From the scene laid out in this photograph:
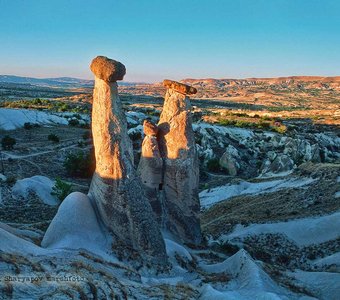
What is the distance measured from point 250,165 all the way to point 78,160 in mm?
16865

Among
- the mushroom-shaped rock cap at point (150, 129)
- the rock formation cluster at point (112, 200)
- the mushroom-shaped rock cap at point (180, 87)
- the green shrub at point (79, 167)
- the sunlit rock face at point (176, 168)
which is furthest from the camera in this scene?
the green shrub at point (79, 167)

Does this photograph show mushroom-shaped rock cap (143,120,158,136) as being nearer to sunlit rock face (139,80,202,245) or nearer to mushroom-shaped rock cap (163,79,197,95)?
sunlit rock face (139,80,202,245)

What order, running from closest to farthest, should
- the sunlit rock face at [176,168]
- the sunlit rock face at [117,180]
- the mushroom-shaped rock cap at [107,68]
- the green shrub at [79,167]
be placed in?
the sunlit rock face at [117,180] → the mushroom-shaped rock cap at [107,68] → the sunlit rock face at [176,168] → the green shrub at [79,167]

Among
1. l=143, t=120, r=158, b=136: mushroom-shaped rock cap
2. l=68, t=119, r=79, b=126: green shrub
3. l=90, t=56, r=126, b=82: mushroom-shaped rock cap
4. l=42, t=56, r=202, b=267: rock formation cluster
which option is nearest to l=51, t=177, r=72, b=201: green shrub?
l=143, t=120, r=158, b=136: mushroom-shaped rock cap

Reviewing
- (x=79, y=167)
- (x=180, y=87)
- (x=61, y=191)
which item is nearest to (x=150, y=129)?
(x=180, y=87)

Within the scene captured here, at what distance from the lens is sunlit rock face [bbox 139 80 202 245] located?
12.7m

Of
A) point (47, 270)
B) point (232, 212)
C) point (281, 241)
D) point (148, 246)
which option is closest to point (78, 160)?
point (232, 212)

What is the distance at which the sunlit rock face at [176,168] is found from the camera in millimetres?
12672

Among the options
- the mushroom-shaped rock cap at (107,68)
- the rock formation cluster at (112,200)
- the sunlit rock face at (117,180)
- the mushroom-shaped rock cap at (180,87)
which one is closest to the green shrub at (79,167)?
the mushroom-shaped rock cap at (180,87)

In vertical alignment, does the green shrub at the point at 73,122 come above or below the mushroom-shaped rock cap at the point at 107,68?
below

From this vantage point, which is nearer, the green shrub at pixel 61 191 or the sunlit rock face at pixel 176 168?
the sunlit rock face at pixel 176 168

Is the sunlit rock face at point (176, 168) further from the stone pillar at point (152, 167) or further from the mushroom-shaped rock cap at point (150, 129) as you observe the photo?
the mushroom-shaped rock cap at point (150, 129)

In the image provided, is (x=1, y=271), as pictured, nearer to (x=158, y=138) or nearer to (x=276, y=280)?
(x=276, y=280)

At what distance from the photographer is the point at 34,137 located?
3831 cm
